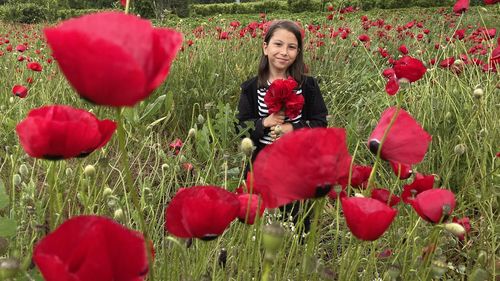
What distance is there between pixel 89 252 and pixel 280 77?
1751 mm

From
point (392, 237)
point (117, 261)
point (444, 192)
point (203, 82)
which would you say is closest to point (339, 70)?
point (203, 82)

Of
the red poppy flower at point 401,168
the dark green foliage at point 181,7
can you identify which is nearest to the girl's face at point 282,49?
the red poppy flower at point 401,168

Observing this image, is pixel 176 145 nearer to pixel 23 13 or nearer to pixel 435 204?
pixel 435 204

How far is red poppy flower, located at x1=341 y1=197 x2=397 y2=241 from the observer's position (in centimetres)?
65

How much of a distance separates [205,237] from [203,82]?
2.72m

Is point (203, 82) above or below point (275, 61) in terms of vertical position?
below

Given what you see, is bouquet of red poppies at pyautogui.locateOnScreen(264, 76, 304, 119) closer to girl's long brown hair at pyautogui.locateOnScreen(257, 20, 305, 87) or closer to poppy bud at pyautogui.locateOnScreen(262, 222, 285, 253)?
girl's long brown hair at pyautogui.locateOnScreen(257, 20, 305, 87)

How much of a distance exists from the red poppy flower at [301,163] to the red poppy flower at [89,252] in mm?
150

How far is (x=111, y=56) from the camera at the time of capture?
0.40 m

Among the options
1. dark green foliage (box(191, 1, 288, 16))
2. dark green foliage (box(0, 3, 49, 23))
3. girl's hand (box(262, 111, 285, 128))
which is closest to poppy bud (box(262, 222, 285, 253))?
girl's hand (box(262, 111, 285, 128))

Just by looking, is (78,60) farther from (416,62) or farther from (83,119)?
(416,62)

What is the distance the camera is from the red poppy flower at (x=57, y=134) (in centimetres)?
58

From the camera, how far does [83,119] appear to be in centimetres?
60

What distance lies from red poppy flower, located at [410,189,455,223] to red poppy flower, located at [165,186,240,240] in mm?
297
